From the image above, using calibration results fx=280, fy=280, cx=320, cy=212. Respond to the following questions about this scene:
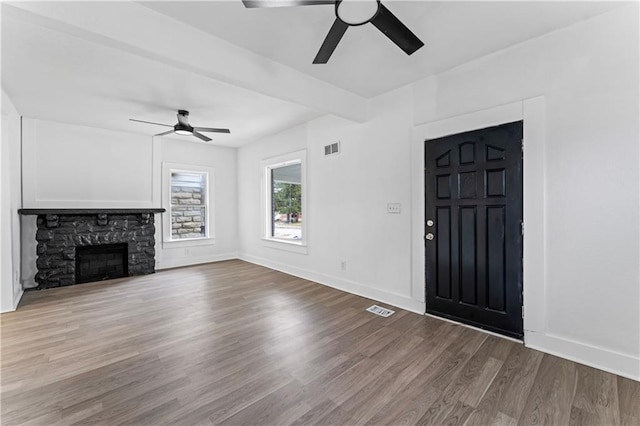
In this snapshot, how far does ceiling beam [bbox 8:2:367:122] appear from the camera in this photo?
1.78m

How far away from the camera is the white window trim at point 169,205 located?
5.74m

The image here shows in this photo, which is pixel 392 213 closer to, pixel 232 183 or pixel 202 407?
pixel 202 407

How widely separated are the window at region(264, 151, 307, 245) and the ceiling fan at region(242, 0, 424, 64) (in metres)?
3.30

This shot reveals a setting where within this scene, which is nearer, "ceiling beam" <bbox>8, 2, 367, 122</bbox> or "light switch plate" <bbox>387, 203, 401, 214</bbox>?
"ceiling beam" <bbox>8, 2, 367, 122</bbox>

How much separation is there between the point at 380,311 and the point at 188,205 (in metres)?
4.80

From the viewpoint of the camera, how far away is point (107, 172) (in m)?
5.11

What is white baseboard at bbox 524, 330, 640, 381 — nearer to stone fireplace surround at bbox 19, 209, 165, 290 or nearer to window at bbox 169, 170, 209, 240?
stone fireplace surround at bbox 19, 209, 165, 290

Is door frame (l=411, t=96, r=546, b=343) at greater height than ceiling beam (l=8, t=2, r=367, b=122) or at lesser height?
lesser

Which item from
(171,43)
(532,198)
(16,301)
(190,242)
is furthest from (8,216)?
(532,198)

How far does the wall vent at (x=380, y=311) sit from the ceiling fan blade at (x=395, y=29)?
2.63 meters

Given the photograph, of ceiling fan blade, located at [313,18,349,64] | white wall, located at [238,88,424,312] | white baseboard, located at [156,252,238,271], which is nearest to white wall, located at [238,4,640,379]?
white wall, located at [238,88,424,312]

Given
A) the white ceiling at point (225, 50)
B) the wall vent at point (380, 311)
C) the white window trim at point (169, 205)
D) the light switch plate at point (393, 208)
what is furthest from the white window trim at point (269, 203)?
the wall vent at point (380, 311)

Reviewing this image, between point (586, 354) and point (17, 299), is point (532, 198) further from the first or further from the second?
point (17, 299)

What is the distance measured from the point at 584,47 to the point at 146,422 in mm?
4055
